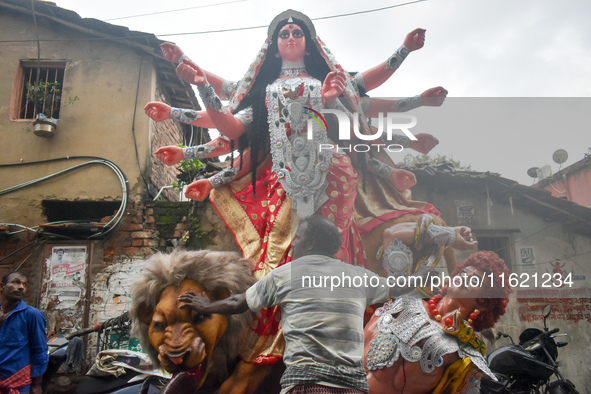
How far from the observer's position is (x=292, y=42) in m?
3.06

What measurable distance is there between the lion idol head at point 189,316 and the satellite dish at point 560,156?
2.00 metres

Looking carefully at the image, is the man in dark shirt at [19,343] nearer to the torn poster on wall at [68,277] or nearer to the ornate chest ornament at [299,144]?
the torn poster on wall at [68,277]

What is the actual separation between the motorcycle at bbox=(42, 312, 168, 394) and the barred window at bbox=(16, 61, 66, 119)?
2986 millimetres

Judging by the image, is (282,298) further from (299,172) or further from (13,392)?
(13,392)

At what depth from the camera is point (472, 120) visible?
9.69ft

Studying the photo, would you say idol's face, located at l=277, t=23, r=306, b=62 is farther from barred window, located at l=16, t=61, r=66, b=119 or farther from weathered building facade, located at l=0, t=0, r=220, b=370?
barred window, located at l=16, t=61, r=66, b=119

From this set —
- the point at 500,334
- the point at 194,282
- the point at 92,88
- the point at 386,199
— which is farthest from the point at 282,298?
the point at 92,88

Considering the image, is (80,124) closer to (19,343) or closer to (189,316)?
(19,343)

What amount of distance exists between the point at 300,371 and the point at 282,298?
1.19 ft

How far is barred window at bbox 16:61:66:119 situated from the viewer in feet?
18.3

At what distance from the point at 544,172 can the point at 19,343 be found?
12.2ft

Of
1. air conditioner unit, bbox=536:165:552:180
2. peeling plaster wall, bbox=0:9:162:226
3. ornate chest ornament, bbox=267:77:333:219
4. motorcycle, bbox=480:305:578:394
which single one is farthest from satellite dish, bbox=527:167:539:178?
peeling plaster wall, bbox=0:9:162:226

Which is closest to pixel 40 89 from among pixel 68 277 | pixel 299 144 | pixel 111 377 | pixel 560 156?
pixel 68 277

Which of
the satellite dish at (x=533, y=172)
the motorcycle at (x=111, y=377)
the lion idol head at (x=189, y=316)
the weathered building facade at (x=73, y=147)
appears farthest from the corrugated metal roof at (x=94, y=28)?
the satellite dish at (x=533, y=172)
